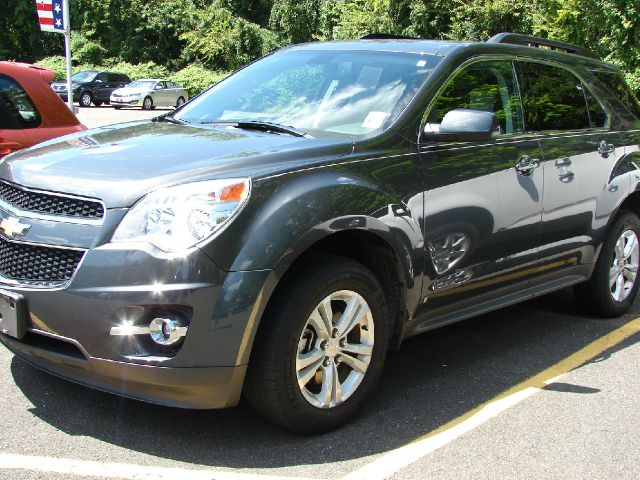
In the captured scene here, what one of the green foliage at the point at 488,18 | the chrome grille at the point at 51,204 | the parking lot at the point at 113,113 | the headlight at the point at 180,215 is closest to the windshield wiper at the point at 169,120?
the chrome grille at the point at 51,204

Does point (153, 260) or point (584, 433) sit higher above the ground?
point (153, 260)

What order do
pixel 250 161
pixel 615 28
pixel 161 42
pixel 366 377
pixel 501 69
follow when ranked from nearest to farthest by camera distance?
1. pixel 250 161
2. pixel 366 377
3. pixel 501 69
4. pixel 615 28
5. pixel 161 42

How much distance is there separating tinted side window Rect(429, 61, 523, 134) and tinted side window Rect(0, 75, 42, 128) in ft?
10.6

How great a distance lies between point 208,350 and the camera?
3.07 meters

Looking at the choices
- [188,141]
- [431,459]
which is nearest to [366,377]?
[431,459]

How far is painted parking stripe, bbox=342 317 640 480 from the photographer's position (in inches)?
128

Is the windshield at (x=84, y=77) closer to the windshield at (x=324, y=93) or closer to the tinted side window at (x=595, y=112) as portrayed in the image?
the windshield at (x=324, y=93)

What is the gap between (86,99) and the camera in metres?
35.0

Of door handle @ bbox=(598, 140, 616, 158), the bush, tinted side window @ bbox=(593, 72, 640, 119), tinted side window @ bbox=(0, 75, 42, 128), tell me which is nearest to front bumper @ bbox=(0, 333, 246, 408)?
tinted side window @ bbox=(0, 75, 42, 128)

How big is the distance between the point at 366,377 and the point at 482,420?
65 centimetres

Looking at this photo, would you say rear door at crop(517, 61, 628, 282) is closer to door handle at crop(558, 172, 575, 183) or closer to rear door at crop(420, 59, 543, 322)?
door handle at crop(558, 172, 575, 183)

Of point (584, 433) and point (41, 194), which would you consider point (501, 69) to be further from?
point (41, 194)

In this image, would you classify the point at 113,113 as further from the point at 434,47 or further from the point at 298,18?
the point at 434,47

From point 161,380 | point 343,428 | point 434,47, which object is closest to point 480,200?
point 434,47
